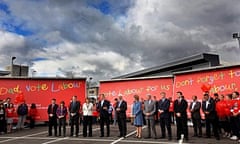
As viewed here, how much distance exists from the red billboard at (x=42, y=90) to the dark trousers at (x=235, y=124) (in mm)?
9795

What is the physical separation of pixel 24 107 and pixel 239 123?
1144cm

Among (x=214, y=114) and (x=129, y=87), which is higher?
(x=129, y=87)

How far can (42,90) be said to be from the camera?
1706 cm

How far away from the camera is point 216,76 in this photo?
1291cm

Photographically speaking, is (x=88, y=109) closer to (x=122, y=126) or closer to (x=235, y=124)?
(x=122, y=126)

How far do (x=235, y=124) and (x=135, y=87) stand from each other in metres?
8.32

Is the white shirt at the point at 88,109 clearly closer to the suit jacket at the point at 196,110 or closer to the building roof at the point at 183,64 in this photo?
the suit jacket at the point at 196,110

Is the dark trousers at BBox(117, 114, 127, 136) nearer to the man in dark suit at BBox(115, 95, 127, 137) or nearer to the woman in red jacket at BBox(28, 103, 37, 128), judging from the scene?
the man in dark suit at BBox(115, 95, 127, 137)

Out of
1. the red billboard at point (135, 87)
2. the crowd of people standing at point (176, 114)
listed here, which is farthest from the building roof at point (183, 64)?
the crowd of people standing at point (176, 114)

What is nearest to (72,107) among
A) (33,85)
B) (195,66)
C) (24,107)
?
(24,107)

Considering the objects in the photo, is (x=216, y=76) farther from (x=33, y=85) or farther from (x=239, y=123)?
(x=33, y=85)

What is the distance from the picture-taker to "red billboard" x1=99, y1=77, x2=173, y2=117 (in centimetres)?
1655

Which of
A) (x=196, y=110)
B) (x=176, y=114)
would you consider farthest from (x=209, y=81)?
(x=176, y=114)

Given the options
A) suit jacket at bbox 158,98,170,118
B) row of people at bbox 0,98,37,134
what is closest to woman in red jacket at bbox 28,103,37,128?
row of people at bbox 0,98,37,134
